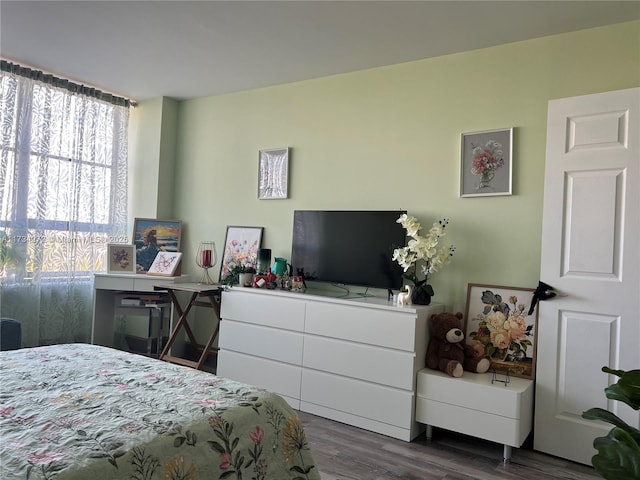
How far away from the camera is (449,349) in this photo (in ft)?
9.59

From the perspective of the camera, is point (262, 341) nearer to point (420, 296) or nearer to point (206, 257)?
point (206, 257)

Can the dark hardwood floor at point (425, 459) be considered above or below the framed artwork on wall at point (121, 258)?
below

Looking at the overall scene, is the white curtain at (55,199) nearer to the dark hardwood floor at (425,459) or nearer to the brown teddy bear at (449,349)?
the dark hardwood floor at (425,459)

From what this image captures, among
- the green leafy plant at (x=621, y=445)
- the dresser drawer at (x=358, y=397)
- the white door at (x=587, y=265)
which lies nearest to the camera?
the green leafy plant at (x=621, y=445)

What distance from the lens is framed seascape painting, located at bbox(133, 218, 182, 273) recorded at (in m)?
4.63

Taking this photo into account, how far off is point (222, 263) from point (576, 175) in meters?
3.07

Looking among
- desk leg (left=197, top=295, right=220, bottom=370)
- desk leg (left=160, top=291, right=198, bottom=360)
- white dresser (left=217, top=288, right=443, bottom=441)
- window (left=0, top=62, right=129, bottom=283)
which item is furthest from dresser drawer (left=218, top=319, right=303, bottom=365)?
window (left=0, top=62, right=129, bottom=283)

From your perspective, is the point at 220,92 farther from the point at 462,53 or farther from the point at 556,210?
the point at 556,210

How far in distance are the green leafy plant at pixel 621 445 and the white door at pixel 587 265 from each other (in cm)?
121

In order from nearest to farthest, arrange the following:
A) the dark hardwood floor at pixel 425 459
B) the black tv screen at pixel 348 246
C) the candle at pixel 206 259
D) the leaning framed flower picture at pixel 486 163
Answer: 1. the dark hardwood floor at pixel 425 459
2. the leaning framed flower picture at pixel 486 163
3. the black tv screen at pixel 348 246
4. the candle at pixel 206 259

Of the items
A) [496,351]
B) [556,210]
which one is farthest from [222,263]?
[556,210]

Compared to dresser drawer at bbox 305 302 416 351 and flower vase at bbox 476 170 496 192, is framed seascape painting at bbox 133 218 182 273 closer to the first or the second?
dresser drawer at bbox 305 302 416 351

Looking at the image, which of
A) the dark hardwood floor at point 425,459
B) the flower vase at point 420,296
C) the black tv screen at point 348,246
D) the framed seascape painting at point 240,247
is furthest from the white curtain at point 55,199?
the flower vase at point 420,296

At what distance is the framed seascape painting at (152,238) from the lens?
15.2 ft
